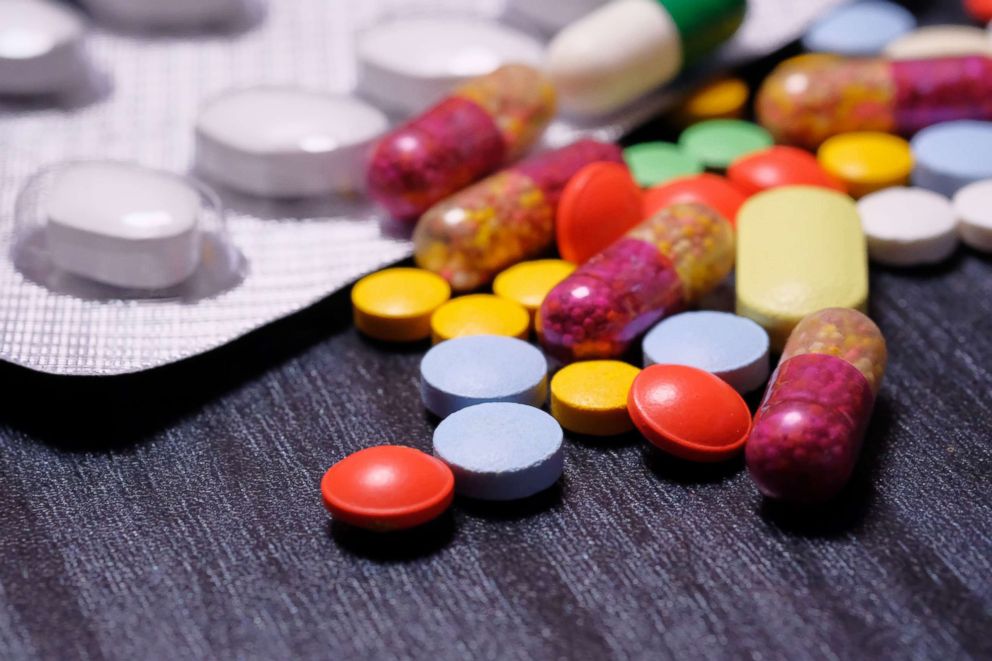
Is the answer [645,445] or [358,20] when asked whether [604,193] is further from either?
[358,20]

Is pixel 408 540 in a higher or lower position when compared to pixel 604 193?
lower

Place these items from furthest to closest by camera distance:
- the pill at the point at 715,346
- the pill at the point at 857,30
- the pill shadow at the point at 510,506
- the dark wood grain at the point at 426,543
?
the pill at the point at 857,30 → the pill at the point at 715,346 → the pill shadow at the point at 510,506 → the dark wood grain at the point at 426,543

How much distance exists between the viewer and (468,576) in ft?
3.18

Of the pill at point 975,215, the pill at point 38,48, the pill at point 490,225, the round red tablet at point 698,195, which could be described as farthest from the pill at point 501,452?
the pill at point 38,48

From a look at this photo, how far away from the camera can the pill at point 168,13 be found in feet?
5.55

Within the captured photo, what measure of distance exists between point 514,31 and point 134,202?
638 mm

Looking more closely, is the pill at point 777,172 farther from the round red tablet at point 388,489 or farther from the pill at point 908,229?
the round red tablet at point 388,489

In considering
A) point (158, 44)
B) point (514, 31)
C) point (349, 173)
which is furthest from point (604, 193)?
point (158, 44)

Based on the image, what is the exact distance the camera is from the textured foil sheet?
1169 millimetres

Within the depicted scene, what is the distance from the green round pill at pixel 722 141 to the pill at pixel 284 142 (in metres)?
0.41

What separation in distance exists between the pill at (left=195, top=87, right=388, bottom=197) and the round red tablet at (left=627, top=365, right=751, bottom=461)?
1.64ft

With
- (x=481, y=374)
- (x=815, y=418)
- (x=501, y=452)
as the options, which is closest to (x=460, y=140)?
(x=481, y=374)

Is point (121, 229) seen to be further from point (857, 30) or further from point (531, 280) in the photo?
point (857, 30)

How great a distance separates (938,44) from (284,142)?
928 mm
